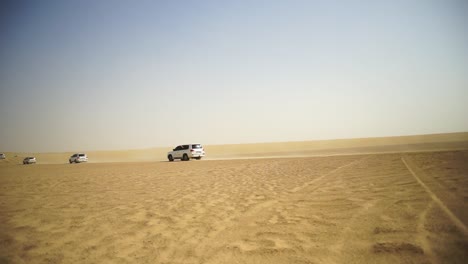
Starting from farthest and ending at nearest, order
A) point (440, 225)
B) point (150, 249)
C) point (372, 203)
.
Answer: point (372, 203), point (440, 225), point (150, 249)

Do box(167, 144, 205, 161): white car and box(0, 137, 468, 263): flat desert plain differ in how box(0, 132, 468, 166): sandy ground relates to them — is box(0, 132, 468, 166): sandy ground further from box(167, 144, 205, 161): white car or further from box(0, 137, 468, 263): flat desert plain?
box(0, 137, 468, 263): flat desert plain

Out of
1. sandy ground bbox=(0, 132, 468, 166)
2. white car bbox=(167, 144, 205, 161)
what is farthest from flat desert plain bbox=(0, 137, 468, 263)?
white car bbox=(167, 144, 205, 161)

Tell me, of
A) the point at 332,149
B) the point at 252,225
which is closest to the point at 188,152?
the point at 332,149

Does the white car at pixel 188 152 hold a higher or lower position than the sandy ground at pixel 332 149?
higher

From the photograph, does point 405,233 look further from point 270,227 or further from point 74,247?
point 74,247

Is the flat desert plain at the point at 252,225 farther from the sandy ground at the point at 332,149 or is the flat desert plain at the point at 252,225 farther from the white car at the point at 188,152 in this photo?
the white car at the point at 188,152

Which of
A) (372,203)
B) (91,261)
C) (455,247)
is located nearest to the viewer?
(455,247)

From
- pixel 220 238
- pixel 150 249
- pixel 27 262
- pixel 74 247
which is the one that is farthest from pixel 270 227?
pixel 27 262

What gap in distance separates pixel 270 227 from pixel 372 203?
2.96m

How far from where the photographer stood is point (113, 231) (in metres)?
5.36

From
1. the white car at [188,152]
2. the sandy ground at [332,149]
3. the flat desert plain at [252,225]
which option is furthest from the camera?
the white car at [188,152]

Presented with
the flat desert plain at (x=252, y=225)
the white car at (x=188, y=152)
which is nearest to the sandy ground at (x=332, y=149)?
the white car at (x=188, y=152)

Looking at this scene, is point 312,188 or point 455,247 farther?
point 312,188

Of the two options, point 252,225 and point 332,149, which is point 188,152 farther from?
point 252,225
